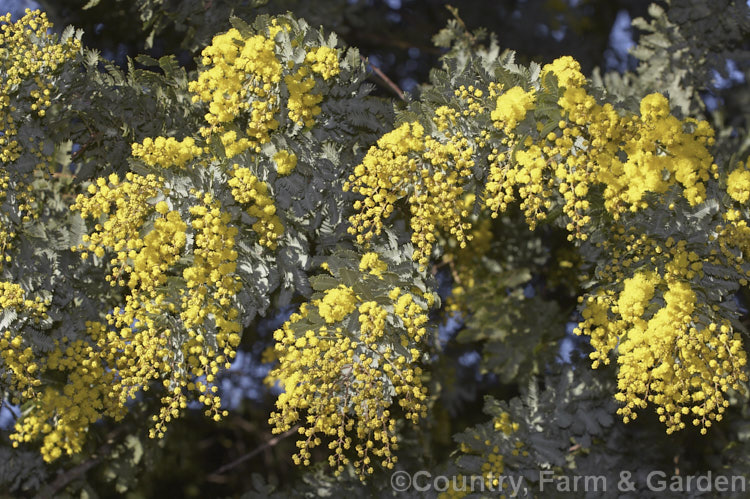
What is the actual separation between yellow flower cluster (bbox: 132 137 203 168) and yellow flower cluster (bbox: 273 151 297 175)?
0.39 metres

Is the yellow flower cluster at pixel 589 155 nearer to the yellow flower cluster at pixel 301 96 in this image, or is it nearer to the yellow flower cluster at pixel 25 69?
the yellow flower cluster at pixel 301 96

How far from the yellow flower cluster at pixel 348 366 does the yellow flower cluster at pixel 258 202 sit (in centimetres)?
41

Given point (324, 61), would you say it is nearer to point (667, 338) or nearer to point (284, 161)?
point (284, 161)

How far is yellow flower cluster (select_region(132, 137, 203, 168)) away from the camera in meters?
3.70

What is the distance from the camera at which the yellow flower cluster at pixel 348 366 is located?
3496 mm

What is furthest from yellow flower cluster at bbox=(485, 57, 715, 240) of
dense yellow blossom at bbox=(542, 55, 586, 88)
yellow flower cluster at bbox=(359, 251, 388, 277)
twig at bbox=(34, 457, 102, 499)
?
twig at bbox=(34, 457, 102, 499)

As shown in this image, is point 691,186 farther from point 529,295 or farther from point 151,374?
point 151,374

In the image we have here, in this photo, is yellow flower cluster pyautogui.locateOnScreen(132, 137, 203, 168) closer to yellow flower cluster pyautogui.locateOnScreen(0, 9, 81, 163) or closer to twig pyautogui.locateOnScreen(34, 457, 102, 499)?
yellow flower cluster pyautogui.locateOnScreen(0, 9, 81, 163)

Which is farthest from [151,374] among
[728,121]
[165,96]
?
[728,121]

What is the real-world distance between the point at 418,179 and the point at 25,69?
221cm

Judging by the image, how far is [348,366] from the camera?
3.58 meters

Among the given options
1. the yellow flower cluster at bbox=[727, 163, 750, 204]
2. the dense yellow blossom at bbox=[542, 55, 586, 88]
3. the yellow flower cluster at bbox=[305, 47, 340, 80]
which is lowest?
the yellow flower cluster at bbox=[727, 163, 750, 204]

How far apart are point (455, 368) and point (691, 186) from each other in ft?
8.22

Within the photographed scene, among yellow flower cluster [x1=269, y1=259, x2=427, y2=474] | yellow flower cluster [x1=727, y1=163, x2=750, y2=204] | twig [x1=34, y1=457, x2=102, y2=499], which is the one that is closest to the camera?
yellow flower cluster [x1=269, y1=259, x2=427, y2=474]
